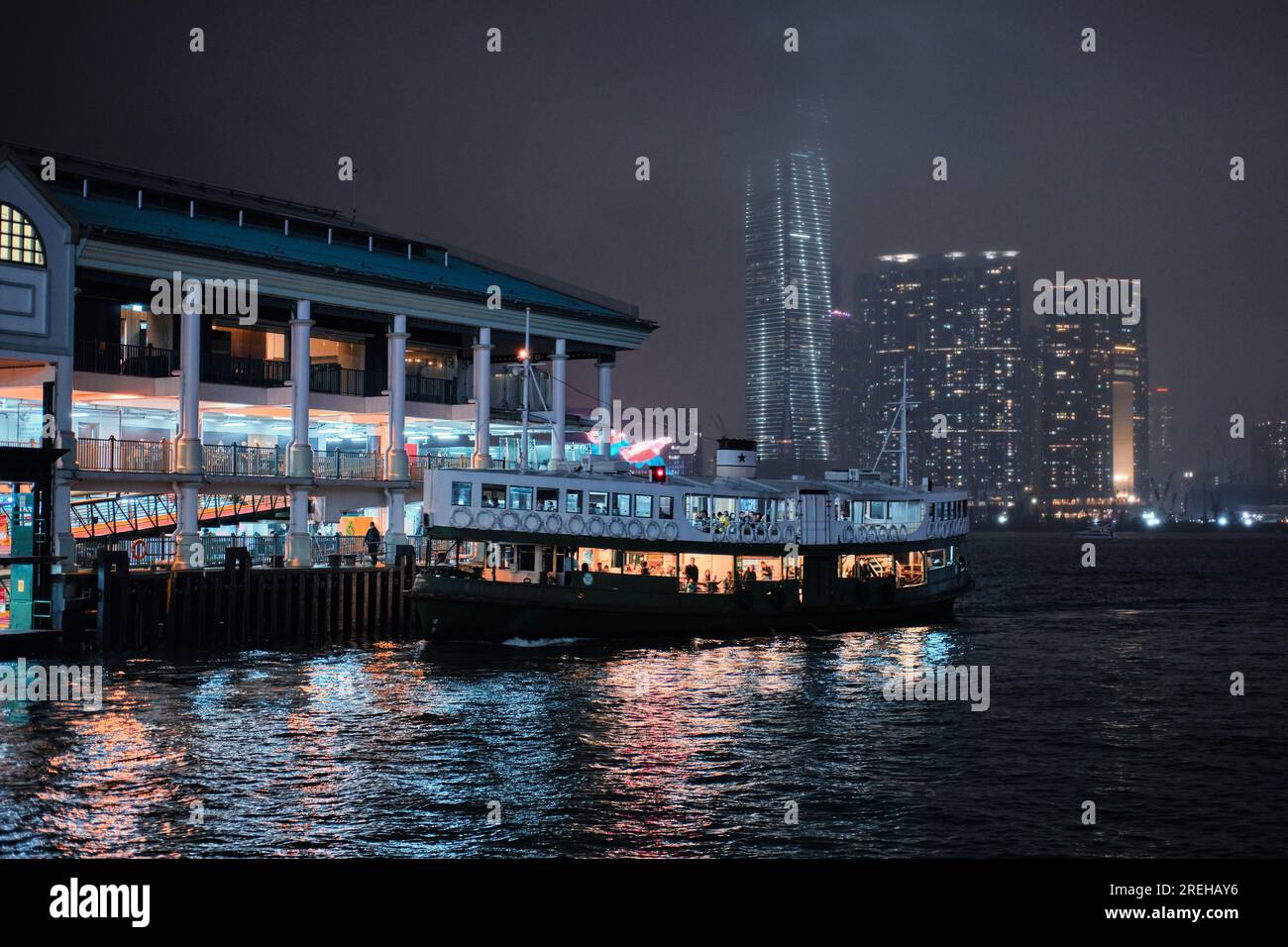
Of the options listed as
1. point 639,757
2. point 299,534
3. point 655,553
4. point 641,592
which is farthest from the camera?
point 299,534

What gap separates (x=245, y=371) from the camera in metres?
Result: 64.6

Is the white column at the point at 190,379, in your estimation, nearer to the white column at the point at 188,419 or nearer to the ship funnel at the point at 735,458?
the white column at the point at 188,419

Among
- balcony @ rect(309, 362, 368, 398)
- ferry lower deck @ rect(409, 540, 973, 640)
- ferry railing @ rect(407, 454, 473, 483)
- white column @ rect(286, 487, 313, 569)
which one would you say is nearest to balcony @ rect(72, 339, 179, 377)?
white column @ rect(286, 487, 313, 569)

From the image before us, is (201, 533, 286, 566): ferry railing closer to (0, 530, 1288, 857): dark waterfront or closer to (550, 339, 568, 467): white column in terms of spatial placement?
(0, 530, 1288, 857): dark waterfront

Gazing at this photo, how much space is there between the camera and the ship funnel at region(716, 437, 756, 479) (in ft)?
204

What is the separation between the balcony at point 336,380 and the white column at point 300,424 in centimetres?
613

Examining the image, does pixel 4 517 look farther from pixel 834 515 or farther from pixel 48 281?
pixel 834 515

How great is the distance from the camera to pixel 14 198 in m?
48.1

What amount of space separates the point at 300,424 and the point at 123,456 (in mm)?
9767

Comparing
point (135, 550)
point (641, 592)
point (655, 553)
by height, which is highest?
point (135, 550)

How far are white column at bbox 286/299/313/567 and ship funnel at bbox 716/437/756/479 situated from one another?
20.1m

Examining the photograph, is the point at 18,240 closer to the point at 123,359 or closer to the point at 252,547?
the point at 123,359

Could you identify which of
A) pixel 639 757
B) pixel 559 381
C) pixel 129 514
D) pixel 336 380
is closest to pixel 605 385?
pixel 559 381
